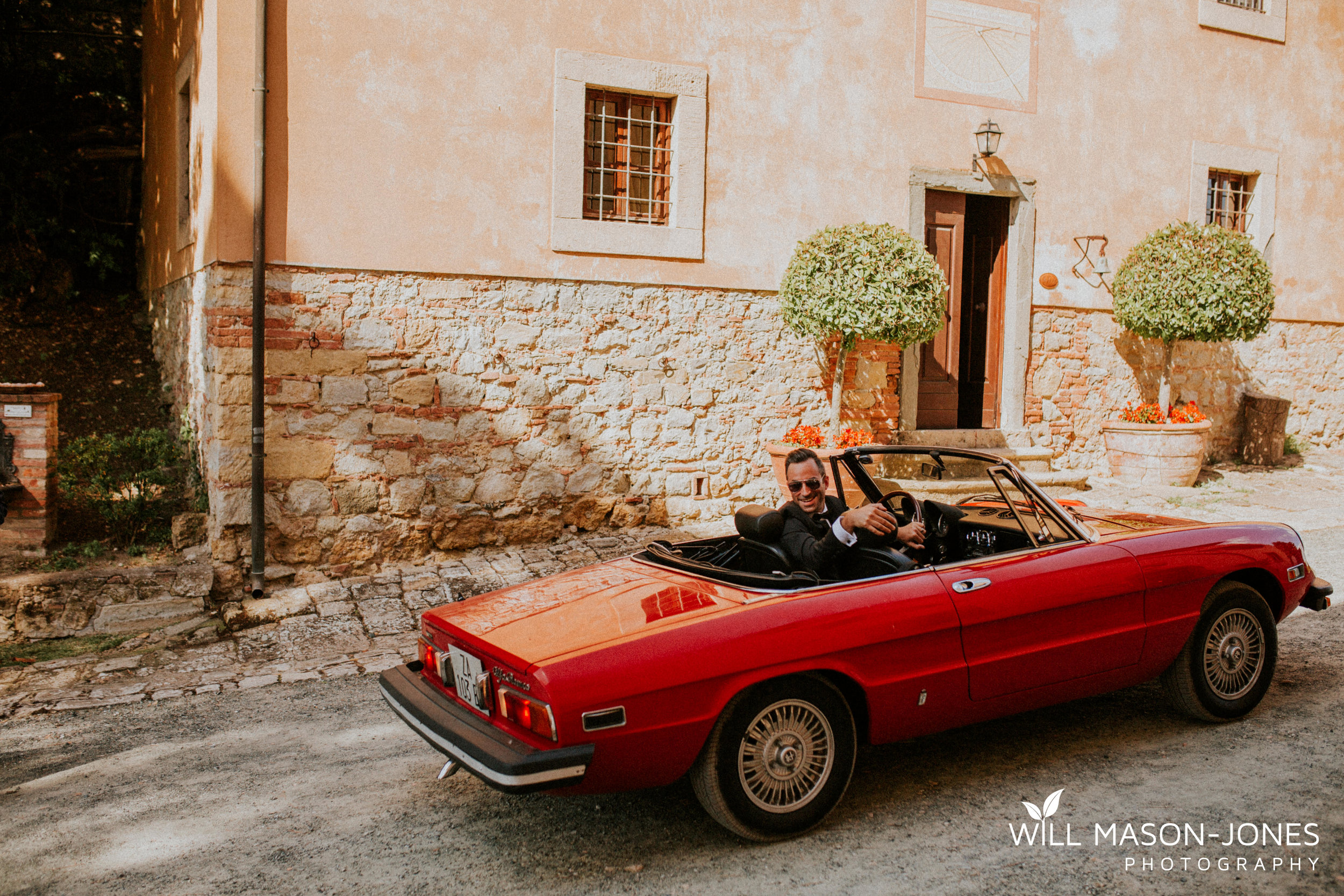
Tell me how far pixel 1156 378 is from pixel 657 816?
383 inches

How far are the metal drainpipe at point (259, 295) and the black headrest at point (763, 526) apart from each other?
4446 millimetres

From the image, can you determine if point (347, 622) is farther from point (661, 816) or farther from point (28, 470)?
point (661, 816)

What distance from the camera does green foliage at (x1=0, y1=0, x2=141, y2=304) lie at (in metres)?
11.5

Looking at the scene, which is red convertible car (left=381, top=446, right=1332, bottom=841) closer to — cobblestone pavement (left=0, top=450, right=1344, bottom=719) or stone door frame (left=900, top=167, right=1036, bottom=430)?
cobblestone pavement (left=0, top=450, right=1344, bottom=719)

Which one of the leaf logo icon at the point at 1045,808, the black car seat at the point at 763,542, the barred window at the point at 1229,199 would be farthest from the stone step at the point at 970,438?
the leaf logo icon at the point at 1045,808

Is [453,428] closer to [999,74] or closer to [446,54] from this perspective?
[446,54]

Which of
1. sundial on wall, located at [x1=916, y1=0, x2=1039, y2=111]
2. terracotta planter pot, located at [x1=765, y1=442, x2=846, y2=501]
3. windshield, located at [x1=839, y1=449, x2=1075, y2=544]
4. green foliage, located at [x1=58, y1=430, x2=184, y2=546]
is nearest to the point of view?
windshield, located at [x1=839, y1=449, x2=1075, y2=544]

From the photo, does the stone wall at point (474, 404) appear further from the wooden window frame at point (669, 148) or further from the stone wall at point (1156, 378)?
the stone wall at point (1156, 378)

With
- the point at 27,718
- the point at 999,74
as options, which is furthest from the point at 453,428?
the point at 999,74

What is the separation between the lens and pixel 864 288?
26.4 ft

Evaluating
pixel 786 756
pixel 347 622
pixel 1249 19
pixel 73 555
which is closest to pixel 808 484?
pixel 786 756

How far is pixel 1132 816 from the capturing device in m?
3.27

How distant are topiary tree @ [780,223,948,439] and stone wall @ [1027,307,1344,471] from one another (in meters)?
2.65

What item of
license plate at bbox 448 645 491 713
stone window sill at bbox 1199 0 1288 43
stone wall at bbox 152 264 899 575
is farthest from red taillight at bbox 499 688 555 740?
stone window sill at bbox 1199 0 1288 43
